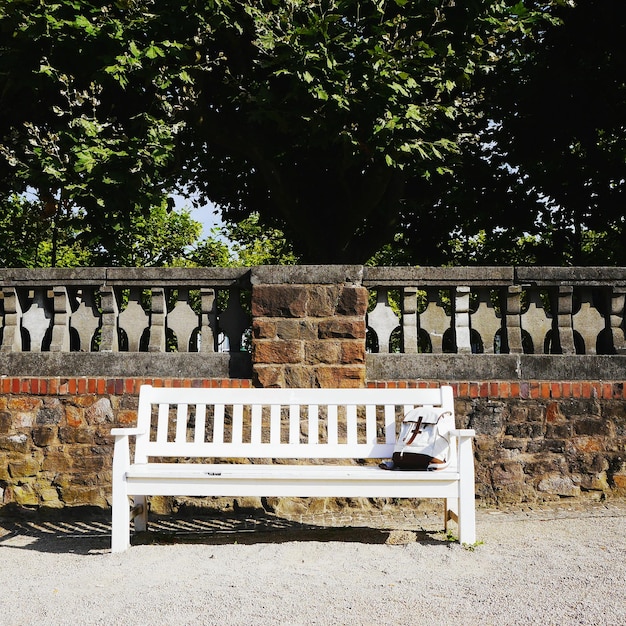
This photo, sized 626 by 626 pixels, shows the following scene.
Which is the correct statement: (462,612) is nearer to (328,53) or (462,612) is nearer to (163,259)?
(328,53)

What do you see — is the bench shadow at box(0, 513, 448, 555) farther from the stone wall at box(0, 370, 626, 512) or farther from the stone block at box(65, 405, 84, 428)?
the stone block at box(65, 405, 84, 428)

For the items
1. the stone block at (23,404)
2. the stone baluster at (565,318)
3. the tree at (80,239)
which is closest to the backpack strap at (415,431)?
→ the stone baluster at (565,318)

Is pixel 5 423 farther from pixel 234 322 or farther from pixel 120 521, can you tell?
pixel 234 322

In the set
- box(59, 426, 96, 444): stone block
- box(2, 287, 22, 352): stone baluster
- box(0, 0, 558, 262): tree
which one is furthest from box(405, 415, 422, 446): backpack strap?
box(0, 0, 558, 262): tree

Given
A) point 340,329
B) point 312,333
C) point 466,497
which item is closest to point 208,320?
point 312,333

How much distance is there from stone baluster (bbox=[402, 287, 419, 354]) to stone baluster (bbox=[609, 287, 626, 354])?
1562 mm

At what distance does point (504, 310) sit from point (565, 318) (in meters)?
0.49

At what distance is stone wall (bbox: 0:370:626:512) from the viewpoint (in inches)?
214

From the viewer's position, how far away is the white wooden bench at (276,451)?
433 centimetres

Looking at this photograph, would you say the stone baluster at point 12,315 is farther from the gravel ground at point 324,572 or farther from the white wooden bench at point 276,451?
the gravel ground at point 324,572

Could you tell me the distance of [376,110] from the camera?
8.01 metres

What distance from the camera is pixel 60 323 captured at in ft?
18.7

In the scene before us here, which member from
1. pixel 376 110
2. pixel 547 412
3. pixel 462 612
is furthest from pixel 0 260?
pixel 462 612

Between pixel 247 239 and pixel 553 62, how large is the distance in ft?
37.9
